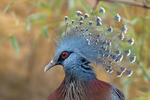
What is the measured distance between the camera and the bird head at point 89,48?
6.50 ft

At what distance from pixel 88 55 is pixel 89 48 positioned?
0.13ft

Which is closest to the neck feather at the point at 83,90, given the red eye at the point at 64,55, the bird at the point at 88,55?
the bird at the point at 88,55

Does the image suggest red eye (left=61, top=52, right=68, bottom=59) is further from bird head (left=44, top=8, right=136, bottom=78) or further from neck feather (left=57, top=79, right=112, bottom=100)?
neck feather (left=57, top=79, right=112, bottom=100)

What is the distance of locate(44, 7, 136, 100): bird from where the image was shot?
199 cm

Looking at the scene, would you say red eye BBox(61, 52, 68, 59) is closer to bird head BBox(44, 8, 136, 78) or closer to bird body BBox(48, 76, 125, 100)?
bird head BBox(44, 8, 136, 78)

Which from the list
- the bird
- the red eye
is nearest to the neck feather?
the bird

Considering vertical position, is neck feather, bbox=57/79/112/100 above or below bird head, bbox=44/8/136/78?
below

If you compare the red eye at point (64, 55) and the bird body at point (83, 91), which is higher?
the red eye at point (64, 55)

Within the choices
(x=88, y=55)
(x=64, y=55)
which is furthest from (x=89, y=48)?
(x=64, y=55)

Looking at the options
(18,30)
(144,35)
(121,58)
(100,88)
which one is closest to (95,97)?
(100,88)

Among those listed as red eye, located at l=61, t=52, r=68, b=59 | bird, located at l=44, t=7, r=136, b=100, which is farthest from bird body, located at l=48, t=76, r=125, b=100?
red eye, located at l=61, t=52, r=68, b=59

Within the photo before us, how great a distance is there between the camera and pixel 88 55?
2000 mm

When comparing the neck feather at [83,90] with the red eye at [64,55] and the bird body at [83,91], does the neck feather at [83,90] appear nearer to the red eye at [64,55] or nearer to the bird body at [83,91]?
the bird body at [83,91]

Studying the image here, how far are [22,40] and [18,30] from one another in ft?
0.53
